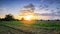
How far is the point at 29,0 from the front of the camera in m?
3.20

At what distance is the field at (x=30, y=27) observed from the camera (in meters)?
3.03

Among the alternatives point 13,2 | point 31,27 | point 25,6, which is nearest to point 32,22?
point 31,27

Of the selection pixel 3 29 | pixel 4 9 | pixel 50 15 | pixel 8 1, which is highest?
pixel 8 1

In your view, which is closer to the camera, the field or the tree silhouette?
the field

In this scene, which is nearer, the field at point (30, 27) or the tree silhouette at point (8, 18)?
the field at point (30, 27)

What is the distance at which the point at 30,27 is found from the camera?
123 inches

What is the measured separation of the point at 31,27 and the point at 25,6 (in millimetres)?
536

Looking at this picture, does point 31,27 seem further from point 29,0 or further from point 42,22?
point 29,0

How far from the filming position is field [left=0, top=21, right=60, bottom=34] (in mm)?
3029

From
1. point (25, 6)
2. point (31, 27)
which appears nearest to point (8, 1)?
point (25, 6)

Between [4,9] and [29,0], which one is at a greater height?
[29,0]

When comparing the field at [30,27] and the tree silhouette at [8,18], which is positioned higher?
the tree silhouette at [8,18]

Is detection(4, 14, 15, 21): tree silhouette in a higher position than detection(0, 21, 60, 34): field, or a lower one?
higher

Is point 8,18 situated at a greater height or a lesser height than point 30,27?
greater
